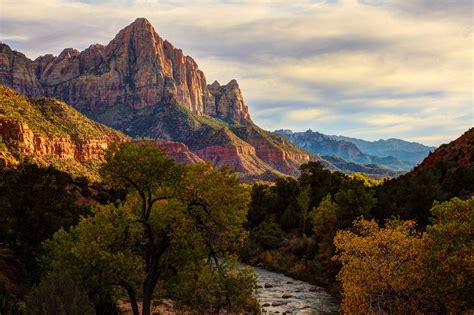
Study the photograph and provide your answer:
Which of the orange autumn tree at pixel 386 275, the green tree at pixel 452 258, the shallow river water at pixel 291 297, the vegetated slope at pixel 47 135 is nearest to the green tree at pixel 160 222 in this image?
the orange autumn tree at pixel 386 275

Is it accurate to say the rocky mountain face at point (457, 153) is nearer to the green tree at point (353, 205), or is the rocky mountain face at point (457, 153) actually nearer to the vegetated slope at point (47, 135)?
the green tree at point (353, 205)

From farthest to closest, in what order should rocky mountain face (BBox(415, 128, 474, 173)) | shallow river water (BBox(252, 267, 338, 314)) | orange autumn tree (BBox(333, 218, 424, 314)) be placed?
rocky mountain face (BBox(415, 128, 474, 173))
shallow river water (BBox(252, 267, 338, 314))
orange autumn tree (BBox(333, 218, 424, 314))

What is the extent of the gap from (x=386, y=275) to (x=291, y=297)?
24054 millimetres

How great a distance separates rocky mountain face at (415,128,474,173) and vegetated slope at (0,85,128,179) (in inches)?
3149

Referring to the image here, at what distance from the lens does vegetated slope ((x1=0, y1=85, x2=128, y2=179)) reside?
112375 millimetres

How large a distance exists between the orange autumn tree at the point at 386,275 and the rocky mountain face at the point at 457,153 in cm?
5060

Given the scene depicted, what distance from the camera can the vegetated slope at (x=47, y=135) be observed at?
112 m

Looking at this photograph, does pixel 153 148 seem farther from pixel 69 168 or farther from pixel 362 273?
pixel 69 168

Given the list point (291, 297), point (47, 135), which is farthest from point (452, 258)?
point (47, 135)

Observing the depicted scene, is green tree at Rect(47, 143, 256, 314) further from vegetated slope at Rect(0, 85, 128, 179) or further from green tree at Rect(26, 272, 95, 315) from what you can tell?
vegetated slope at Rect(0, 85, 128, 179)

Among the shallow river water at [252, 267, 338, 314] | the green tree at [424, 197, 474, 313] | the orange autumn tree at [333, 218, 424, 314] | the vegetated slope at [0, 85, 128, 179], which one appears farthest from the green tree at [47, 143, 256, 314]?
the vegetated slope at [0, 85, 128, 179]

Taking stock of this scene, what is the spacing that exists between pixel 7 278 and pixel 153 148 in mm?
18182

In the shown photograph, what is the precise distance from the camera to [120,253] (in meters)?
22.5

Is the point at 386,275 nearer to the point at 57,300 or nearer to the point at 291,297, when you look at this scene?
the point at 57,300
